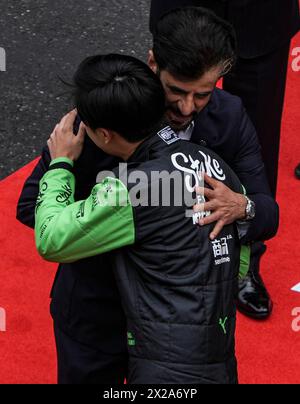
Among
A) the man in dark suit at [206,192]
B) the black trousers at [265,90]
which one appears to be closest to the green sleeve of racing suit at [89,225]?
the man in dark suit at [206,192]

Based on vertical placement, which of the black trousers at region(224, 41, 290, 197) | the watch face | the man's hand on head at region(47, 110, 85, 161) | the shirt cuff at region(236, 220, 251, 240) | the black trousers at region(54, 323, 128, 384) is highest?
the man's hand on head at region(47, 110, 85, 161)

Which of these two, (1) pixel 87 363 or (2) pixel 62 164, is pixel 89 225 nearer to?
(2) pixel 62 164

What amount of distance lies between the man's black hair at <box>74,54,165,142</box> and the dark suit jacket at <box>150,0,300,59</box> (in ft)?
3.77

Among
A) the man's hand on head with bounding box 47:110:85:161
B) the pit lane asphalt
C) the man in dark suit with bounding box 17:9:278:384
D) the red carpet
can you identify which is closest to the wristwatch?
the man in dark suit with bounding box 17:9:278:384

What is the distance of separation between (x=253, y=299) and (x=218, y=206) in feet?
4.91

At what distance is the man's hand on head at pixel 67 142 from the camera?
238 centimetres

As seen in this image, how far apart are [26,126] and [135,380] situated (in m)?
2.83

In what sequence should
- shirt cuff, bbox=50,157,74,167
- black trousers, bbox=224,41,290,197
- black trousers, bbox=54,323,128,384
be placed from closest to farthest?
shirt cuff, bbox=50,157,74,167 < black trousers, bbox=54,323,128,384 < black trousers, bbox=224,41,290,197

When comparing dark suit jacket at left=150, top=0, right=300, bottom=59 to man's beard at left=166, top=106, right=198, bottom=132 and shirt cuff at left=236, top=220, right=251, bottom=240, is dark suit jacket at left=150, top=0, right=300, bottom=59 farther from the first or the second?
shirt cuff at left=236, top=220, right=251, bottom=240

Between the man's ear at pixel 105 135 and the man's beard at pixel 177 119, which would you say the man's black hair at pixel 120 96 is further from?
the man's beard at pixel 177 119

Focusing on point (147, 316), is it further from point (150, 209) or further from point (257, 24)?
point (257, 24)

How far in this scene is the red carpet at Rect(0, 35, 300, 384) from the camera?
347 centimetres

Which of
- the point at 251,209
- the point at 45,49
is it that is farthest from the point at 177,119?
the point at 45,49

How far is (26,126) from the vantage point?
194 inches
